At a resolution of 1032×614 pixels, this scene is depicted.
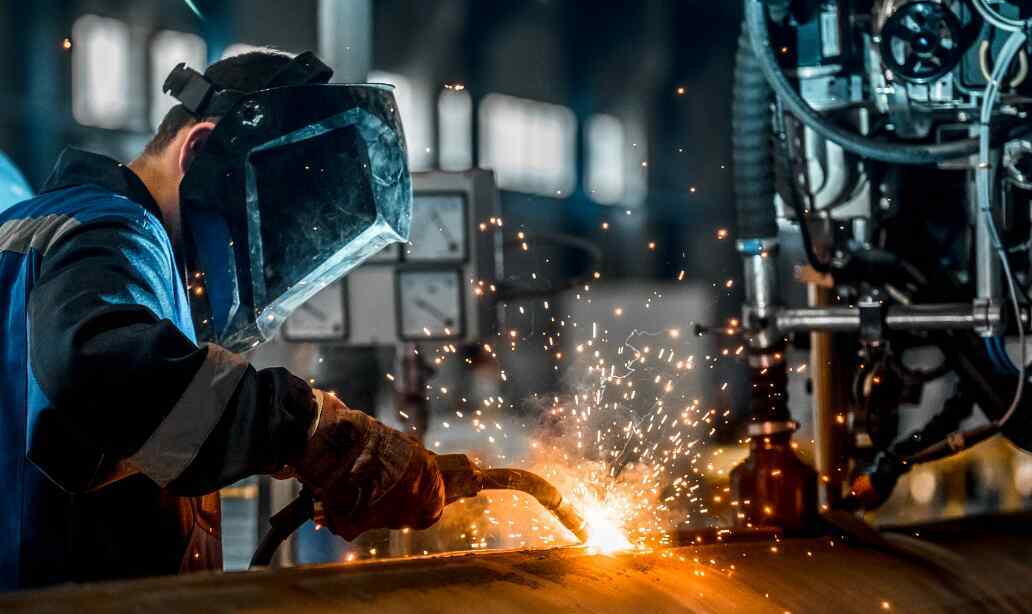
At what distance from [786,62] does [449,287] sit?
2.78m

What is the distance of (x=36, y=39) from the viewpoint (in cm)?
775

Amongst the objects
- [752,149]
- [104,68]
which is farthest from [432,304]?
[104,68]

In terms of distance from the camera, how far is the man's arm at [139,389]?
166cm

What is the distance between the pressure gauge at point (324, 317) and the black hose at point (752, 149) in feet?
10.0

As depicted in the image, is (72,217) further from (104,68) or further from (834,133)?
(104,68)

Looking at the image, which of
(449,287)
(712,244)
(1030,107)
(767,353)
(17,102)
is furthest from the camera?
(712,244)

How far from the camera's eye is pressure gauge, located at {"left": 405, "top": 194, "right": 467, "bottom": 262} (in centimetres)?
552

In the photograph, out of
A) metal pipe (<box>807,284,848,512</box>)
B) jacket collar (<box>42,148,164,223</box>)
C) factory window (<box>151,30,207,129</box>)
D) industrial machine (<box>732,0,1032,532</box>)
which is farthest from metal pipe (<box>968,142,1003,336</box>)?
factory window (<box>151,30,207,129</box>)

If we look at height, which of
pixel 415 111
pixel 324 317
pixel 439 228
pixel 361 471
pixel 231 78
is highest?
pixel 415 111

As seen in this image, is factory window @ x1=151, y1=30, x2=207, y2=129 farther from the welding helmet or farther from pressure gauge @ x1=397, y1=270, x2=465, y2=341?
the welding helmet

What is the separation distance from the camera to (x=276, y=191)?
221 centimetres

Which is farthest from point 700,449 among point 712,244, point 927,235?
point 927,235

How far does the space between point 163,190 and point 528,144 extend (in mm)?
8537

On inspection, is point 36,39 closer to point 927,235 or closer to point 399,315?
point 399,315
